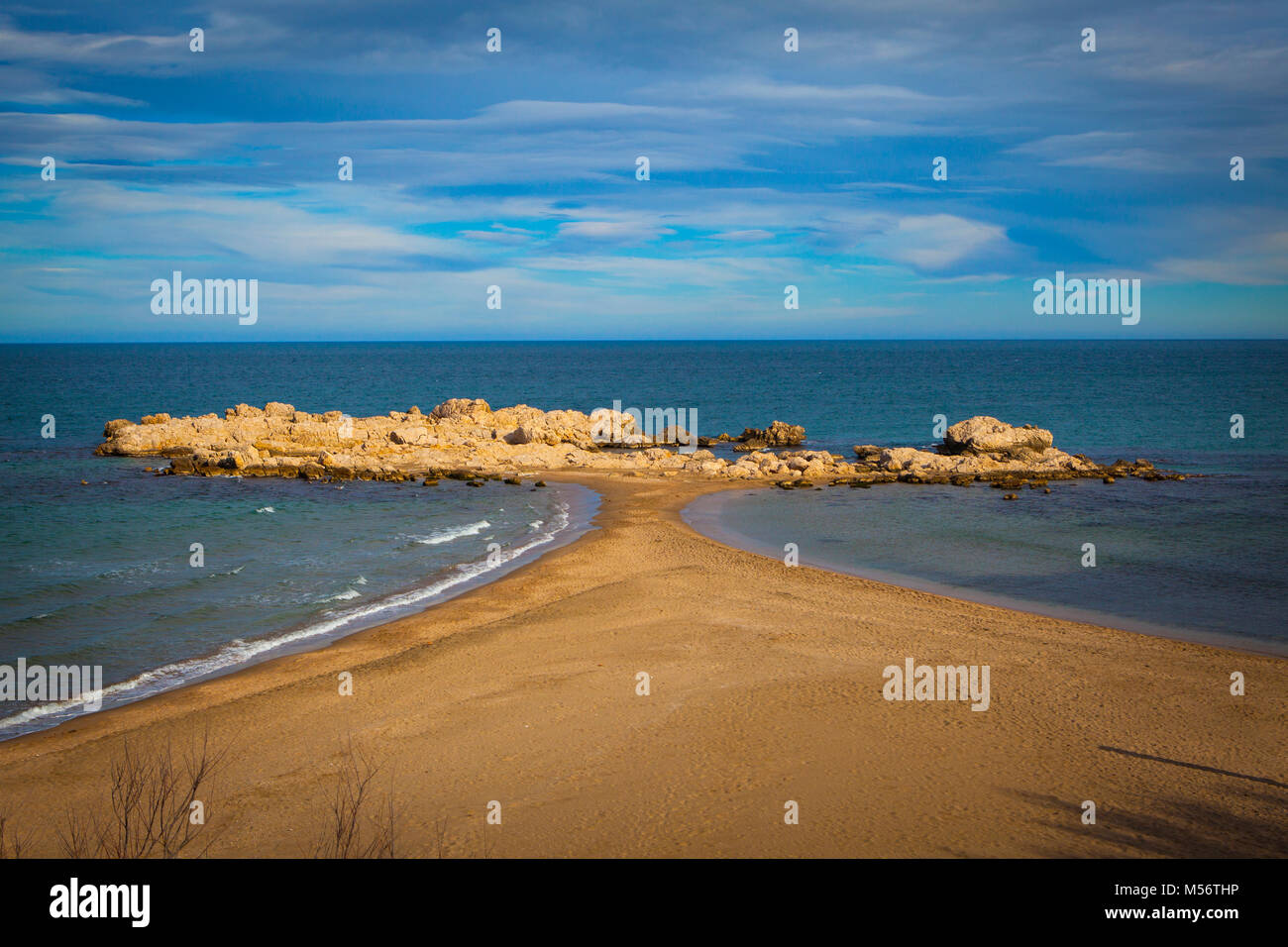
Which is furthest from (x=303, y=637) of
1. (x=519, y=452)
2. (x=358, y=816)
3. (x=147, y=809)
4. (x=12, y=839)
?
(x=519, y=452)

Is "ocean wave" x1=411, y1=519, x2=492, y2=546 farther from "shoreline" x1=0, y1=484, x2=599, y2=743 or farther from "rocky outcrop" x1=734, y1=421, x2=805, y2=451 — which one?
Answer: "rocky outcrop" x1=734, y1=421, x2=805, y2=451

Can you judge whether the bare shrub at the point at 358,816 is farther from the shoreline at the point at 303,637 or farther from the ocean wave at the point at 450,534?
the ocean wave at the point at 450,534

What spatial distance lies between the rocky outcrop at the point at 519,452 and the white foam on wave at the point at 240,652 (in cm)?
1650

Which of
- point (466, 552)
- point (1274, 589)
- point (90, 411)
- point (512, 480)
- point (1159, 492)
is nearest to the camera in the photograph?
point (1274, 589)

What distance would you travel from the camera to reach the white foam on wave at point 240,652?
1354 centimetres

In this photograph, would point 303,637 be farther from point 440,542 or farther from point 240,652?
point 440,542

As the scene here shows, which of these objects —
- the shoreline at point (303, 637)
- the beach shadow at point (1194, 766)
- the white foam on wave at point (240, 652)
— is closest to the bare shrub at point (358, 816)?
the shoreline at point (303, 637)

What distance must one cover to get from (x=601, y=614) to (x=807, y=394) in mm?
72512

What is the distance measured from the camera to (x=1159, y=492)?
34812 millimetres

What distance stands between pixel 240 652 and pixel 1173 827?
14.8m

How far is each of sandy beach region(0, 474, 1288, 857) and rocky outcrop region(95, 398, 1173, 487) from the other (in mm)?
20976
